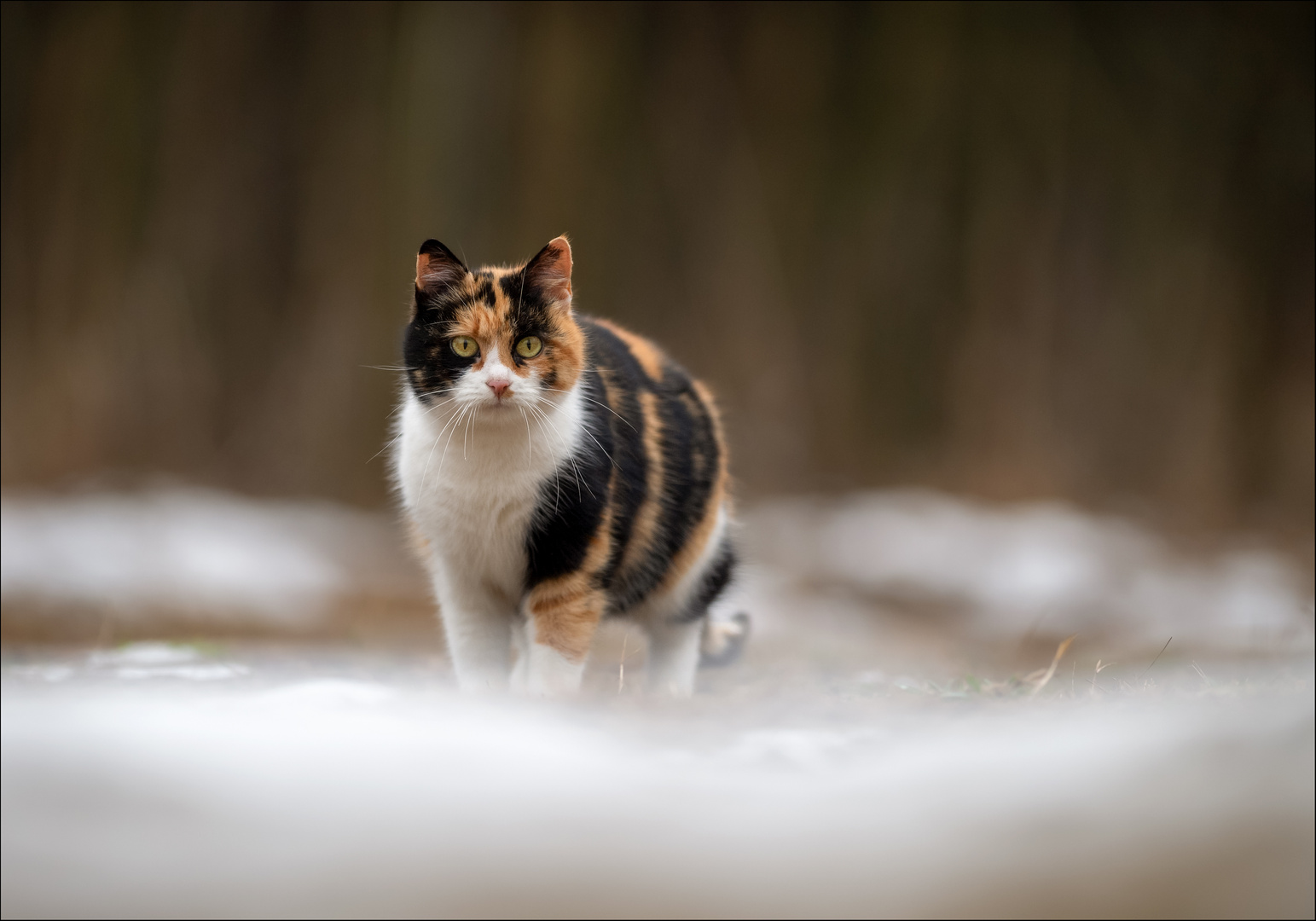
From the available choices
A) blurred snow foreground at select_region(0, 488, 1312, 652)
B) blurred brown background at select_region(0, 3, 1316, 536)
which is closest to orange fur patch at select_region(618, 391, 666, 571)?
blurred snow foreground at select_region(0, 488, 1312, 652)

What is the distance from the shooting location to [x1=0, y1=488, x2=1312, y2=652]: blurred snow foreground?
3213 millimetres

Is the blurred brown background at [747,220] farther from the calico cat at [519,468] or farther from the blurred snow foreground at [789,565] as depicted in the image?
the calico cat at [519,468]

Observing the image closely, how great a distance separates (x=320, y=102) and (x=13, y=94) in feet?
3.32

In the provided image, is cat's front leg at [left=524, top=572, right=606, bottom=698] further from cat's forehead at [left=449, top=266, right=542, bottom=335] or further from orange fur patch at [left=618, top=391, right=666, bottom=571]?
cat's forehead at [left=449, top=266, right=542, bottom=335]

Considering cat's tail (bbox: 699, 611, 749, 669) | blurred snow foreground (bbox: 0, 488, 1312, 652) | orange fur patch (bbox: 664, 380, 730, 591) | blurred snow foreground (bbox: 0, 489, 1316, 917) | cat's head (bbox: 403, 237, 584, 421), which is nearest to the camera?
blurred snow foreground (bbox: 0, 489, 1316, 917)

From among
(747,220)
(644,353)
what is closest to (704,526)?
(644,353)

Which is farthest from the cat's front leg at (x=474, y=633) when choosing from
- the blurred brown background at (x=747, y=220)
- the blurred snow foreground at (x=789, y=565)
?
the blurred brown background at (x=747, y=220)

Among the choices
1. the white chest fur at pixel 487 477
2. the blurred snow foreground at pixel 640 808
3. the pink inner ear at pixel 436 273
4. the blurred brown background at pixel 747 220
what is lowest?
the blurred snow foreground at pixel 640 808

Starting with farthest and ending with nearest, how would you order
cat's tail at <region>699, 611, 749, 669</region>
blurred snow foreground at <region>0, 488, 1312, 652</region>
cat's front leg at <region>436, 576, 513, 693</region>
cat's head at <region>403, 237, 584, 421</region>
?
blurred snow foreground at <region>0, 488, 1312, 652</region>, cat's tail at <region>699, 611, 749, 669</region>, cat's front leg at <region>436, 576, 513, 693</region>, cat's head at <region>403, 237, 584, 421</region>

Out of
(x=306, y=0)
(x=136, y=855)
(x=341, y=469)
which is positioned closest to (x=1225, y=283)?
(x=341, y=469)

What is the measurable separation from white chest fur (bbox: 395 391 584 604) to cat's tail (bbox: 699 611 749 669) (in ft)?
2.27

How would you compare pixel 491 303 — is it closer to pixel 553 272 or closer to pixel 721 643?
pixel 553 272

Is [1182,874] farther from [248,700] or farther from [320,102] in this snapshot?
[320,102]

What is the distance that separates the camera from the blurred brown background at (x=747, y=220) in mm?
3605
